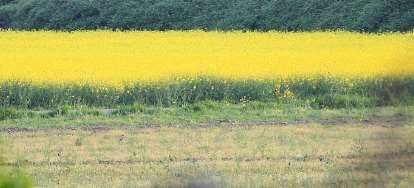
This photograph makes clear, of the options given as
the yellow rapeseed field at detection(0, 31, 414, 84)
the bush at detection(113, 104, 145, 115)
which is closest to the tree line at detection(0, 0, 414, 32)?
the yellow rapeseed field at detection(0, 31, 414, 84)

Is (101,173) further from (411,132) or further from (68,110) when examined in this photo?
(411,132)

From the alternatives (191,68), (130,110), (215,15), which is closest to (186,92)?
(130,110)

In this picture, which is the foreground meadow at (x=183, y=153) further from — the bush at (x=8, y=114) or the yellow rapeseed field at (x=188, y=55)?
the yellow rapeseed field at (x=188, y=55)

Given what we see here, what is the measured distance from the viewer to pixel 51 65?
62.4 feet

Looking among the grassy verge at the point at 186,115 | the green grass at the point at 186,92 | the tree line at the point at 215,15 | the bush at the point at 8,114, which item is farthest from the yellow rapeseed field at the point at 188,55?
the tree line at the point at 215,15

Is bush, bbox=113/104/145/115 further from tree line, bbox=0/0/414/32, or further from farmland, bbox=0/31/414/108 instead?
tree line, bbox=0/0/414/32

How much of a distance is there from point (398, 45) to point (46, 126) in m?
11.0

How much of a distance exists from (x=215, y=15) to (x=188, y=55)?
996cm

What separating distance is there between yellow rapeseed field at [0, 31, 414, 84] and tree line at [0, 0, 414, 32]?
4.02 meters

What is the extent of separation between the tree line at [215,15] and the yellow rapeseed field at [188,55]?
13.2 ft

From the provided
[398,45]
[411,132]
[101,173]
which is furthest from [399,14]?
[411,132]

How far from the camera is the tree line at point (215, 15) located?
28.8 m

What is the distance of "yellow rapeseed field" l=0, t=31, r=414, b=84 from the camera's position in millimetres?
17531

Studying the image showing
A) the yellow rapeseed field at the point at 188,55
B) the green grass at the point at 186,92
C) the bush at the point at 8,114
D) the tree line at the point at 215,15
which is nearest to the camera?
the bush at the point at 8,114
